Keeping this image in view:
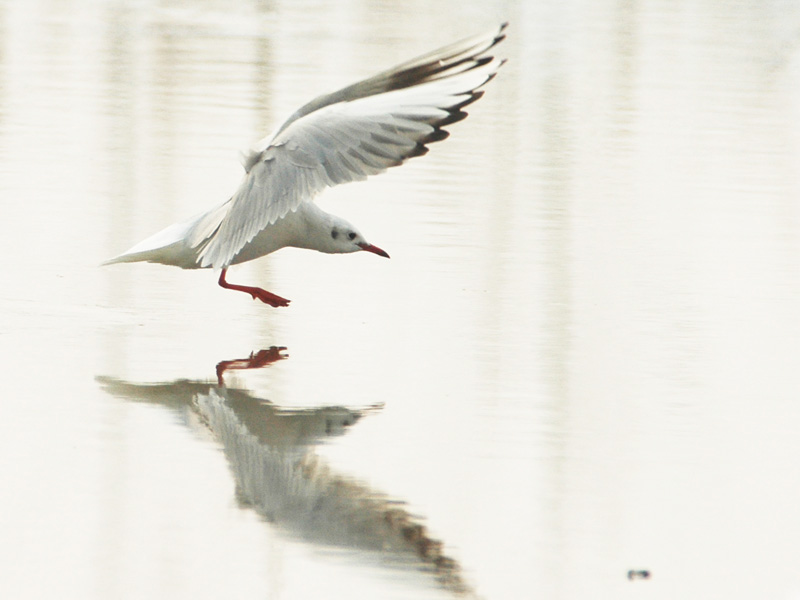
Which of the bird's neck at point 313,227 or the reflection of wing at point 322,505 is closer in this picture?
the reflection of wing at point 322,505

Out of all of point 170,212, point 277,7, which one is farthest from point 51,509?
point 277,7

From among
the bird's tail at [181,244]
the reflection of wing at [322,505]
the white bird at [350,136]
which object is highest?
the white bird at [350,136]

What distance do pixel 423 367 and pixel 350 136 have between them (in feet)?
2.60

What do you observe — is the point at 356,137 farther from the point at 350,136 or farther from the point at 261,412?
the point at 261,412

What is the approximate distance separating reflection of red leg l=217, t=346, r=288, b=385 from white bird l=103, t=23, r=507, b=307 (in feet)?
1.04

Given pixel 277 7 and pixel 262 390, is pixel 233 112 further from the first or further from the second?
pixel 277 7

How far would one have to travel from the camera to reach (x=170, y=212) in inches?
287

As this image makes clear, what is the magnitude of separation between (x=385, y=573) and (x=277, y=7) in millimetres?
14284

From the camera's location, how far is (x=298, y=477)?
4.09 m

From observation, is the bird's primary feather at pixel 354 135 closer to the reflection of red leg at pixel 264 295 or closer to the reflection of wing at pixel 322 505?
the reflection of red leg at pixel 264 295

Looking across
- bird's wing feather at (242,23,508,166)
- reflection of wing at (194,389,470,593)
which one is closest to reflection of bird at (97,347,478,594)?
reflection of wing at (194,389,470,593)

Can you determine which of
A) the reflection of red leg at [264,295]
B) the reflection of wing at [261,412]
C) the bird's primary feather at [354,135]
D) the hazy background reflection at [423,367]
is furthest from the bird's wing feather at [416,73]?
the reflection of wing at [261,412]

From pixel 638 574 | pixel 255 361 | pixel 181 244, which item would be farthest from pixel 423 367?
pixel 638 574

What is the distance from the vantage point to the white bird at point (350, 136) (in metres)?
5.03
